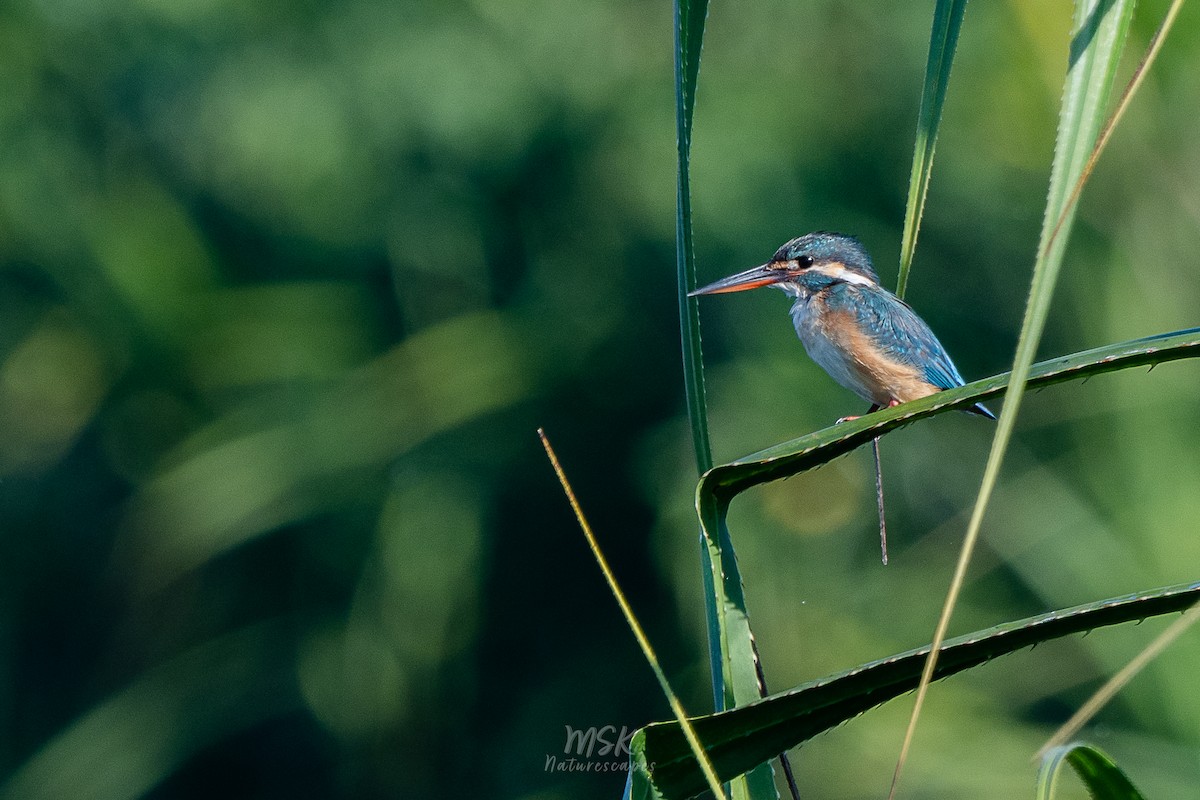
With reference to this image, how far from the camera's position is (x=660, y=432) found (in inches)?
163

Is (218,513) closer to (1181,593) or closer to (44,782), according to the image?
(44,782)

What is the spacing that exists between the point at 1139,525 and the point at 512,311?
2500 mm

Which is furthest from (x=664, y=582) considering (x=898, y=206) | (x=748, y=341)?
(x=898, y=206)

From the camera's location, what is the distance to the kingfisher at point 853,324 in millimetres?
1897

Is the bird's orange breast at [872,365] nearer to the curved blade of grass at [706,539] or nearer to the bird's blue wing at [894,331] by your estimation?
the bird's blue wing at [894,331]

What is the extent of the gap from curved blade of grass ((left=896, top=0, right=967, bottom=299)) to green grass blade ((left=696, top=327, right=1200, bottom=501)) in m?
0.06

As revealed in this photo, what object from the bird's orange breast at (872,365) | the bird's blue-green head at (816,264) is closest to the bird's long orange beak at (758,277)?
the bird's blue-green head at (816,264)

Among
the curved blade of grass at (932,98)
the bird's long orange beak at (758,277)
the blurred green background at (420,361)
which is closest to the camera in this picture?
the curved blade of grass at (932,98)

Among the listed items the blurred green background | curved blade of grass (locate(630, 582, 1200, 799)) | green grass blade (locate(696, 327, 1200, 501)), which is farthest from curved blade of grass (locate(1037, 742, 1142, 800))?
the blurred green background

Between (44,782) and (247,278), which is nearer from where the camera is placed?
(44,782)

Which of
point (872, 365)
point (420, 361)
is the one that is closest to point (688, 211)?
point (872, 365)

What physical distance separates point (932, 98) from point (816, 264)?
1.45 m

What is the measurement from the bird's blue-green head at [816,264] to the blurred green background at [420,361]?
5.16ft

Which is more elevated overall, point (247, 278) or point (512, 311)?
point (247, 278)
